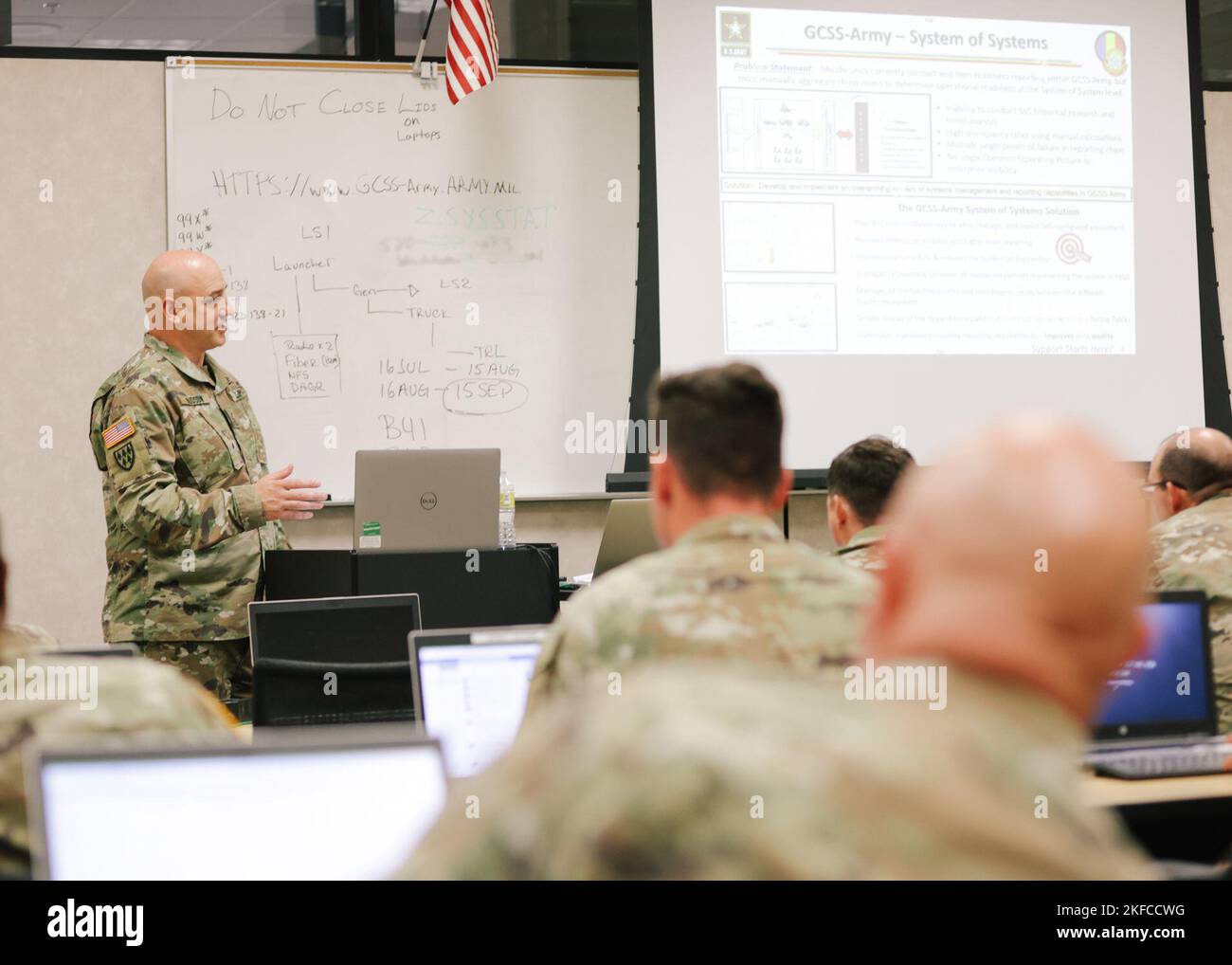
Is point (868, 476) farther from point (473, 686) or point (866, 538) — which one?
point (473, 686)

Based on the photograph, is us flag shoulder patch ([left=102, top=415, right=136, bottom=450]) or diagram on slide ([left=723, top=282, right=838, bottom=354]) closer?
us flag shoulder patch ([left=102, top=415, right=136, bottom=450])

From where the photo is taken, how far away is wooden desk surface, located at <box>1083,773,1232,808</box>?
7.32 ft

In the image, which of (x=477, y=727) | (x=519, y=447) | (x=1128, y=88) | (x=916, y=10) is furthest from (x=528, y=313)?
(x=477, y=727)

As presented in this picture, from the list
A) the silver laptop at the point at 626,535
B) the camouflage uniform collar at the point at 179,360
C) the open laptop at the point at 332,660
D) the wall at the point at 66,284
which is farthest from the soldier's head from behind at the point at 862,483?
the wall at the point at 66,284

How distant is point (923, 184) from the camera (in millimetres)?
4973

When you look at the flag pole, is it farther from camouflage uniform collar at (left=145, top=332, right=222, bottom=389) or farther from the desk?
the desk

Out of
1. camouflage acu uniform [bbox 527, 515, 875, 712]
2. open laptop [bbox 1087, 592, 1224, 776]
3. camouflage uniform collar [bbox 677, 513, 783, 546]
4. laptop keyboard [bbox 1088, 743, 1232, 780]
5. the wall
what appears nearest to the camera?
camouflage acu uniform [bbox 527, 515, 875, 712]

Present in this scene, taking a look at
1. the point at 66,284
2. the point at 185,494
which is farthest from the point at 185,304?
the point at 66,284

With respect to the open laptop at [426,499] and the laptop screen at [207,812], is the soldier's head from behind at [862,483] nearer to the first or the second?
the open laptop at [426,499]

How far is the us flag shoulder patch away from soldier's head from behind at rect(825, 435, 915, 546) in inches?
68.3

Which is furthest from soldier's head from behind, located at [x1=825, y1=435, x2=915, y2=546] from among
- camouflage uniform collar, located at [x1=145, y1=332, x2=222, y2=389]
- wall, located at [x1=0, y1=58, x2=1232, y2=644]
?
wall, located at [x1=0, y1=58, x2=1232, y2=644]

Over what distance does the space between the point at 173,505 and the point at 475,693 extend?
1.54m

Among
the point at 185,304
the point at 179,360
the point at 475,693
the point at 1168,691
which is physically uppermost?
the point at 185,304

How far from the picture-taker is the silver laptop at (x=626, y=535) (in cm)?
312
